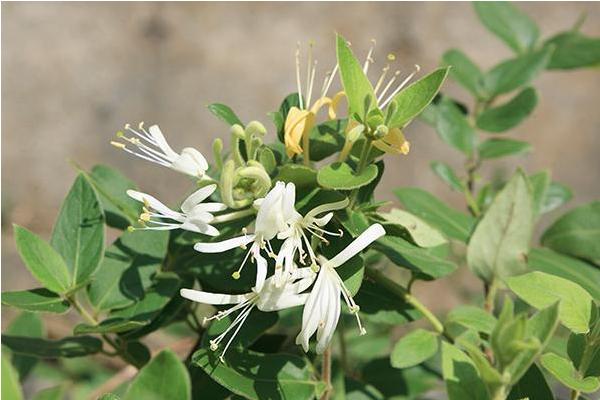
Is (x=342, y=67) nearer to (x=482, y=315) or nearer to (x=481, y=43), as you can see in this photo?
(x=482, y=315)

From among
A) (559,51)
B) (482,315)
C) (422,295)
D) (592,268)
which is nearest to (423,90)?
(482,315)

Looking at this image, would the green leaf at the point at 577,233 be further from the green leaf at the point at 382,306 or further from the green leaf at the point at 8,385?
the green leaf at the point at 8,385

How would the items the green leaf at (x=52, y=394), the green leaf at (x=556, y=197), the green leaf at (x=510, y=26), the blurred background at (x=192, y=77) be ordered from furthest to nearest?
the blurred background at (x=192, y=77) → the green leaf at (x=510, y=26) → the green leaf at (x=556, y=197) → the green leaf at (x=52, y=394)

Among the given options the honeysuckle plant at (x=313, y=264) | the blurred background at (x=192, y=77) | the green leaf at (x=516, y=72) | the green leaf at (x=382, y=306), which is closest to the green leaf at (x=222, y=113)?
the honeysuckle plant at (x=313, y=264)

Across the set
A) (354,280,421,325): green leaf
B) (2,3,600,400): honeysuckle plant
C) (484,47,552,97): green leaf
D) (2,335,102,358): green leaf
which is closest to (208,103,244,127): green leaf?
(2,3,600,400): honeysuckle plant

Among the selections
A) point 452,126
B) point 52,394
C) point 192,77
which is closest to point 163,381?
point 52,394

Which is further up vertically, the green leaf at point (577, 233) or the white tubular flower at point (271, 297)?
the white tubular flower at point (271, 297)
